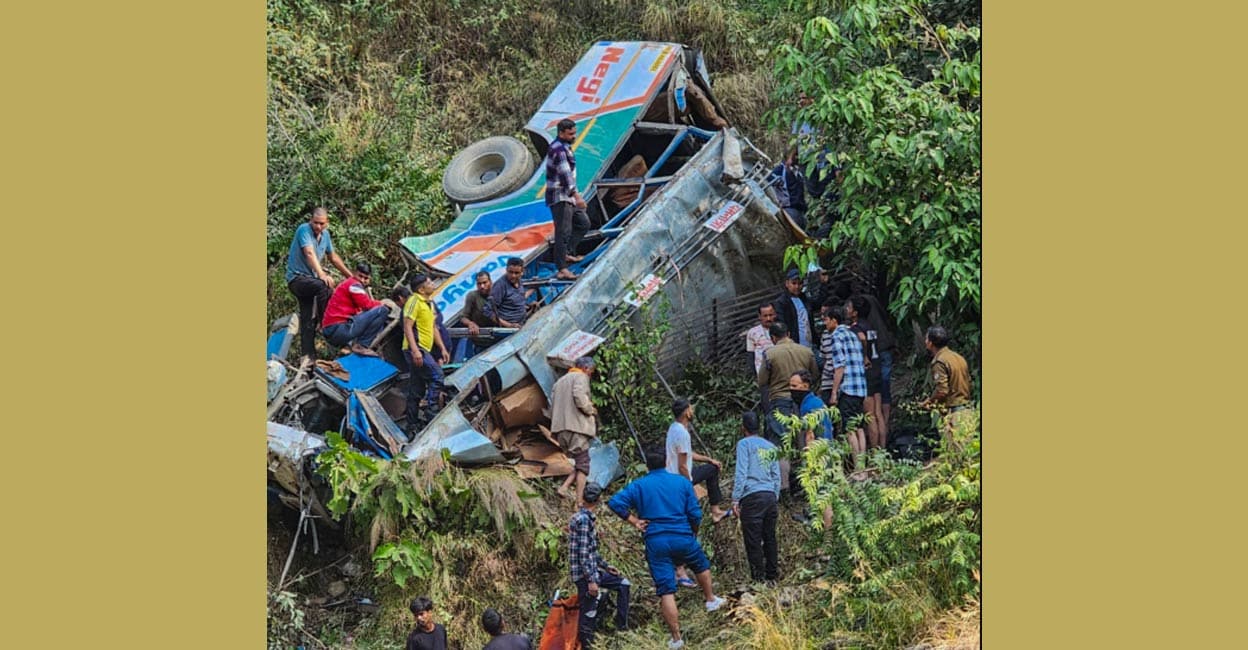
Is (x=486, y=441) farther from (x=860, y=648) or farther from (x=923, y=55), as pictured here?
(x=923, y=55)

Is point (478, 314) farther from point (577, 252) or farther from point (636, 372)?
point (577, 252)

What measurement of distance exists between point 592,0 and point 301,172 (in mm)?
5649

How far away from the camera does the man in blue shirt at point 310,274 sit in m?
11.8

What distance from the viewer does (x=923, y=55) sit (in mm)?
12523

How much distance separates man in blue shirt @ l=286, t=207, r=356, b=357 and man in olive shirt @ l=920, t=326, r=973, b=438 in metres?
4.47

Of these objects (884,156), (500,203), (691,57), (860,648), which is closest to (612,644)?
(860,648)

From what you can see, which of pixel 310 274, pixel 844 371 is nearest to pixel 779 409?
pixel 844 371

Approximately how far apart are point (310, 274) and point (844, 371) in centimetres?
409

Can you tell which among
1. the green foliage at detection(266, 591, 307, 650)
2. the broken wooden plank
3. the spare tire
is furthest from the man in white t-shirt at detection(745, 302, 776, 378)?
the green foliage at detection(266, 591, 307, 650)

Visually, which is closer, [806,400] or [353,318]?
[806,400]

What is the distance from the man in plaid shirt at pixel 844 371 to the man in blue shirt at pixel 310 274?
370cm

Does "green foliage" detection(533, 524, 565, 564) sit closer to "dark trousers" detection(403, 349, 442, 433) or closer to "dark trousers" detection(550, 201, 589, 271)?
"dark trousers" detection(403, 349, 442, 433)

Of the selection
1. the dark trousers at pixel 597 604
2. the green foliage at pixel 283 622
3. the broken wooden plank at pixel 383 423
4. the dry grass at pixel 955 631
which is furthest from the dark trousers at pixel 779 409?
the green foliage at pixel 283 622

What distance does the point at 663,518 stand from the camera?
9664 mm
